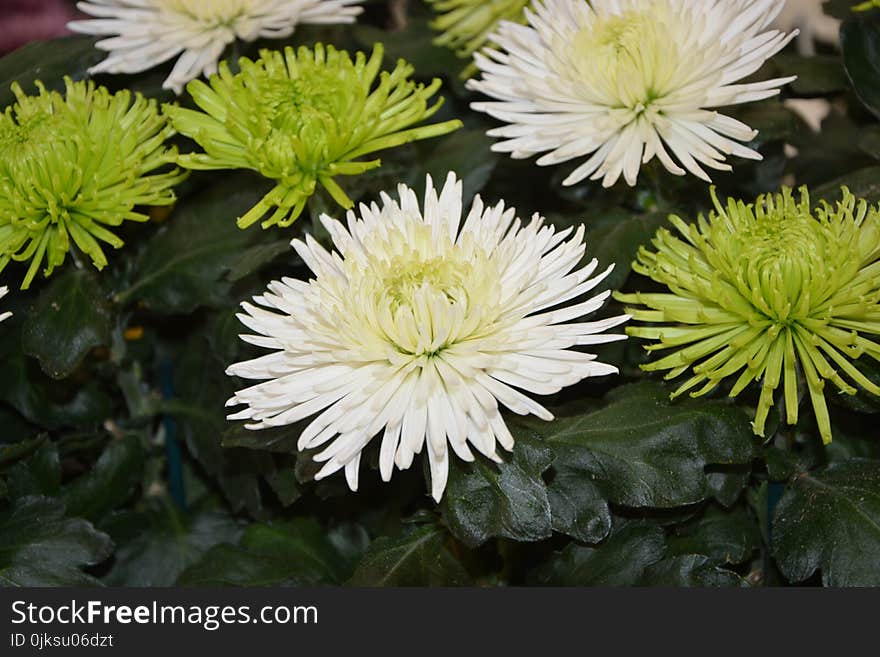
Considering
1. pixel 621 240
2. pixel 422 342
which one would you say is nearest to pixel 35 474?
pixel 422 342

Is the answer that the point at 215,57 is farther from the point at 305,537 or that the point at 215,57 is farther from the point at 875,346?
the point at 875,346

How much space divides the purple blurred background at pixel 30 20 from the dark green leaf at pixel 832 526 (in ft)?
3.33

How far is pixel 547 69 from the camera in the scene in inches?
33.7

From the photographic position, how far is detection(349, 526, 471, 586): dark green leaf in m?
0.78

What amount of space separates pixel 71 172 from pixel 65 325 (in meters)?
0.13

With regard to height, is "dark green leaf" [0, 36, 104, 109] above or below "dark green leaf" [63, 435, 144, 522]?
above

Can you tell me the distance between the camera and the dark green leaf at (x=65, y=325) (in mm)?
851

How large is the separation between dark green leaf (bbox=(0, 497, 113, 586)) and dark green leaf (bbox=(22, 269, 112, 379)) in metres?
0.12

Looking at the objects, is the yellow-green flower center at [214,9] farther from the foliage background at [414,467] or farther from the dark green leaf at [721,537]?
the dark green leaf at [721,537]

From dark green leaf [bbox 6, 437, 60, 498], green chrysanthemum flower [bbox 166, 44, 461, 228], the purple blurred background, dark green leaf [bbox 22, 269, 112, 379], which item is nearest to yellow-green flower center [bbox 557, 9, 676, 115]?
green chrysanthemum flower [bbox 166, 44, 461, 228]

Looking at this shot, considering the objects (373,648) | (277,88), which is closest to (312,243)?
(277,88)

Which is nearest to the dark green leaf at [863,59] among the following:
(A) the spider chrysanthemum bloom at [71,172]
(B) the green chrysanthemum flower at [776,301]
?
(B) the green chrysanthemum flower at [776,301]

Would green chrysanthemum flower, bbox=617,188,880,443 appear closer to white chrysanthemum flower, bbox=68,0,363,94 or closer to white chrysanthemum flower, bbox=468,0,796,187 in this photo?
white chrysanthemum flower, bbox=468,0,796,187

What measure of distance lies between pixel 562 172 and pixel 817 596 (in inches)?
17.1
